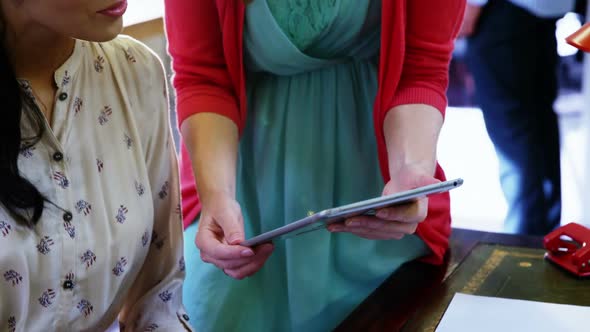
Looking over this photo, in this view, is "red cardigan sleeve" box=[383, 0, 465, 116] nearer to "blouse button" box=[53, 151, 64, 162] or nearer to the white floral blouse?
the white floral blouse

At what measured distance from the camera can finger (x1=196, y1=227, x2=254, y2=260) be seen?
3.09 feet

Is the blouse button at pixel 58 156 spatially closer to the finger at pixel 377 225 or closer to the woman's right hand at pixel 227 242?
the woman's right hand at pixel 227 242

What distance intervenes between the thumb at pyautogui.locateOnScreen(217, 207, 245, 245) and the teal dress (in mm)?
142

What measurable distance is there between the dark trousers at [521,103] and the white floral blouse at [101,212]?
1.47m

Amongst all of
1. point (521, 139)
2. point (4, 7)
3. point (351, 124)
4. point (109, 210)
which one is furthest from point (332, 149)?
point (521, 139)

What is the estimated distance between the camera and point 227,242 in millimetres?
993

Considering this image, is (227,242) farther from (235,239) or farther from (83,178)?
(83,178)

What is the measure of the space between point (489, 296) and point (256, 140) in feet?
1.47

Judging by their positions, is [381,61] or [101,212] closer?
[101,212]

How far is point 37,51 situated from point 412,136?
518mm

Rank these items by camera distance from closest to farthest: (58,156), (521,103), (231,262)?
1. (58,156)
2. (231,262)
3. (521,103)

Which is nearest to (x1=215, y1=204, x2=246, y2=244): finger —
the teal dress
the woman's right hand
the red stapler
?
the woman's right hand

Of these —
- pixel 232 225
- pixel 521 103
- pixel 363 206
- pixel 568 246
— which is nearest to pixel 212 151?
pixel 232 225

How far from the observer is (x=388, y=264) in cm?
115
